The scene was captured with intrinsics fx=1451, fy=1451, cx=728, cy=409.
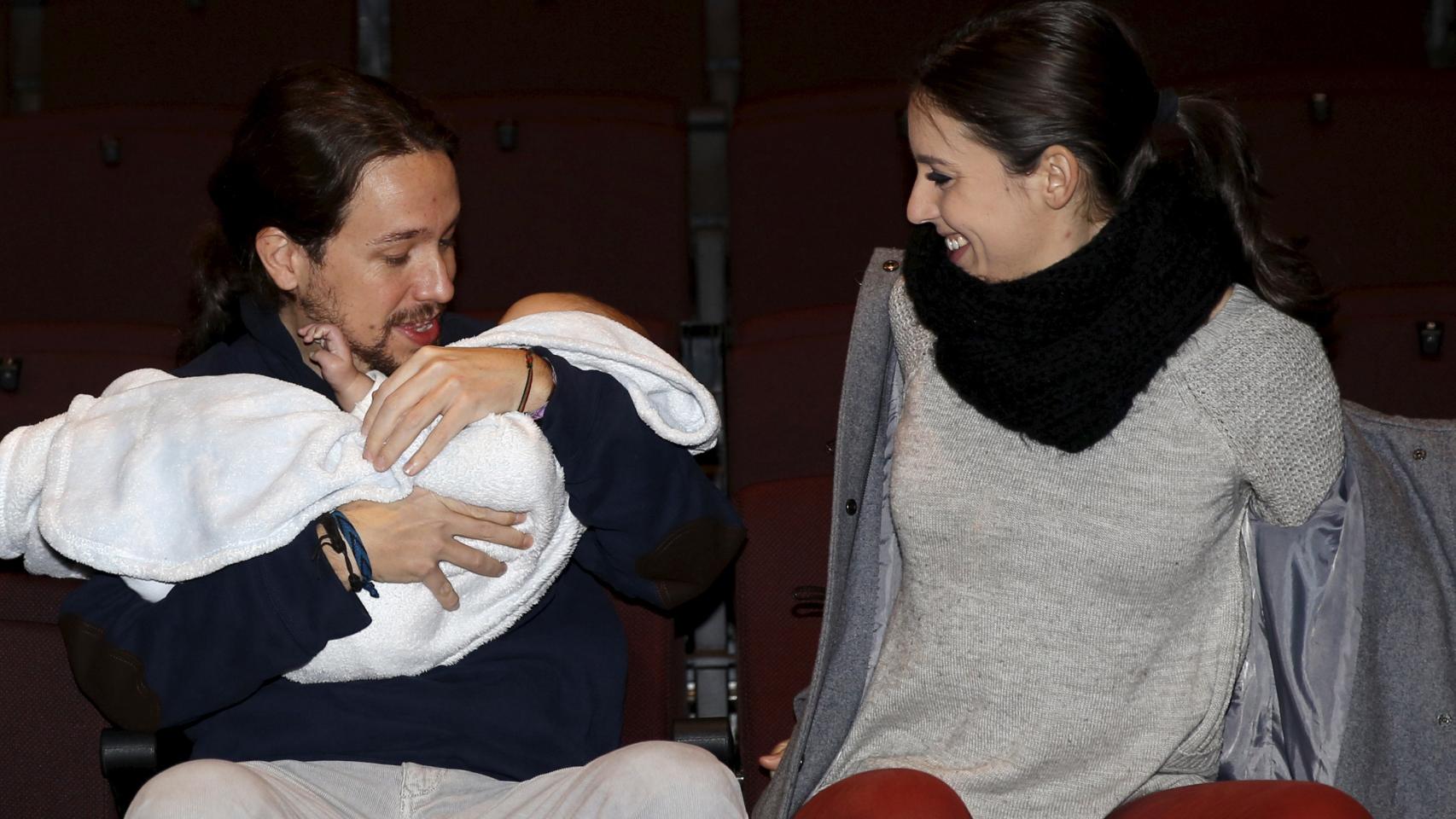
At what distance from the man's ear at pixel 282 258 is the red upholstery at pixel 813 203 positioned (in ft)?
2.97

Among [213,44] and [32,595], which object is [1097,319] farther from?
[213,44]

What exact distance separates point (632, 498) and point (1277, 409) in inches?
25.2

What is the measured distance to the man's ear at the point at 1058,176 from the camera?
1396mm

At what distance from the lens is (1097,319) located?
1.41 m

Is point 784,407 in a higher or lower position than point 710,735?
higher

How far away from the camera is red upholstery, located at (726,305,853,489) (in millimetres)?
1941

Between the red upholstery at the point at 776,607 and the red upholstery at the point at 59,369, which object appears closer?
the red upholstery at the point at 776,607

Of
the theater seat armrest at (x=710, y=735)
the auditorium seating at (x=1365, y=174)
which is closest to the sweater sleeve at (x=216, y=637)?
the theater seat armrest at (x=710, y=735)

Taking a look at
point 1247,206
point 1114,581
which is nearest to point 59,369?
point 1114,581

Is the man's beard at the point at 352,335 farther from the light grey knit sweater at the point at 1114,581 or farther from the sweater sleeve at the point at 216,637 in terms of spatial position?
the light grey knit sweater at the point at 1114,581

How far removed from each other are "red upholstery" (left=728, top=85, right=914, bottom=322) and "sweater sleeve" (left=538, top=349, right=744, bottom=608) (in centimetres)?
86

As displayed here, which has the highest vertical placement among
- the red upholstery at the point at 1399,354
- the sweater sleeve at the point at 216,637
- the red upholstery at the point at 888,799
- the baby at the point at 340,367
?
the baby at the point at 340,367

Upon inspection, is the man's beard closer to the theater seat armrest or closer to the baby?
the baby

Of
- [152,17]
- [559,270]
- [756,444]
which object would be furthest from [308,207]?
[152,17]
